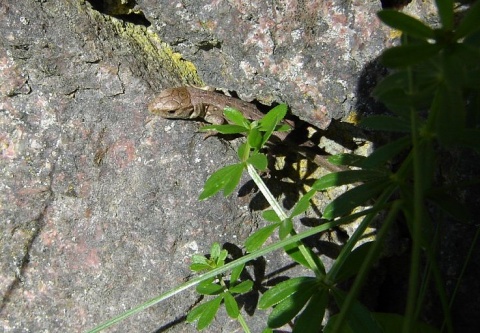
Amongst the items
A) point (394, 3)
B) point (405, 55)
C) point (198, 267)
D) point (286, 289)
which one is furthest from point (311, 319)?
point (394, 3)

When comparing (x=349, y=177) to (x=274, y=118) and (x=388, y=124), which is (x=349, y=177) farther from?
(x=274, y=118)

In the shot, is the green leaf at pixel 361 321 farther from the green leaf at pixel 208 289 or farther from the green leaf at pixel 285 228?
the green leaf at pixel 208 289

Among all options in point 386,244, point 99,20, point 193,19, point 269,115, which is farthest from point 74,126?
point 386,244

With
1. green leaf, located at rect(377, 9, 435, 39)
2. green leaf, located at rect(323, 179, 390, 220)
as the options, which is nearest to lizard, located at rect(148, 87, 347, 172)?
green leaf, located at rect(323, 179, 390, 220)

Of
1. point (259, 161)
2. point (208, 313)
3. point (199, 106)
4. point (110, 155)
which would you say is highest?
point (259, 161)

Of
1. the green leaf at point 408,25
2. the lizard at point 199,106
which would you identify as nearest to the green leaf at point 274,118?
the lizard at point 199,106

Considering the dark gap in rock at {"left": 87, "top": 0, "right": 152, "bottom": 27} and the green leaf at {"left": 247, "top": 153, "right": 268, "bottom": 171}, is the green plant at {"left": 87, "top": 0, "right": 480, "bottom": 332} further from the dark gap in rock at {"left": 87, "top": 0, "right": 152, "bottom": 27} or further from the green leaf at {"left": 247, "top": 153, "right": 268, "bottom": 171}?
the dark gap in rock at {"left": 87, "top": 0, "right": 152, "bottom": 27}

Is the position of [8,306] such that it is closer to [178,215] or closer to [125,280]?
[125,280]
